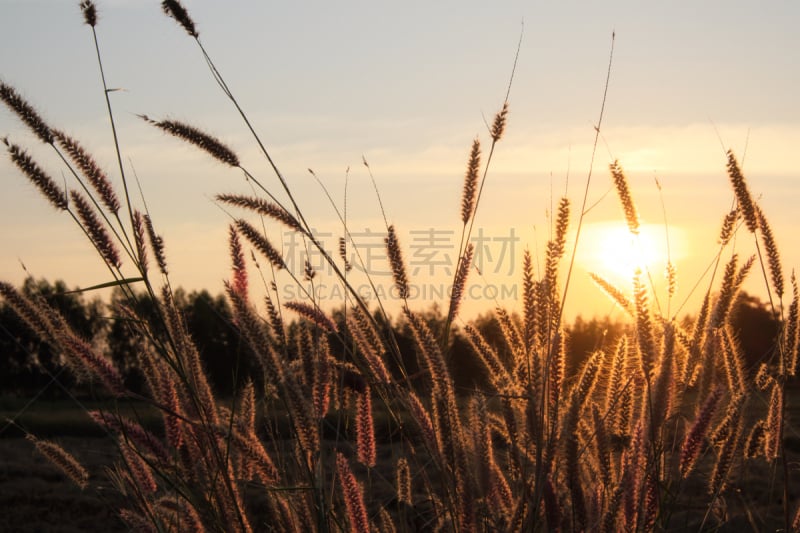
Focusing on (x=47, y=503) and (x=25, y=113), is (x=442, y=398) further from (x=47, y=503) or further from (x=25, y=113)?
(x=47, y=503)

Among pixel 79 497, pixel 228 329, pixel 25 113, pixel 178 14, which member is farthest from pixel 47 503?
pixel 178 14

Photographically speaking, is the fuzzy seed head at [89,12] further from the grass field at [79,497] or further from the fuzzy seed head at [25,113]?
the grass field at [79,497]

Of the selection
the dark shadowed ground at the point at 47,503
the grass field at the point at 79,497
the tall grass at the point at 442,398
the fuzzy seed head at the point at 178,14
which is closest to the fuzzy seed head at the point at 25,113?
the tall grass at the point at 442,398

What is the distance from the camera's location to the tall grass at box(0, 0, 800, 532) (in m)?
2.31

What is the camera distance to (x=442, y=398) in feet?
7.95

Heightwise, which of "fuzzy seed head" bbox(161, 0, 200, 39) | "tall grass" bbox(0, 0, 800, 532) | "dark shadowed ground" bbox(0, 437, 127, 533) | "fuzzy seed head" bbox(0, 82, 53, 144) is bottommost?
"dark shadowed ground" bbox(0, 437, 127, 533)

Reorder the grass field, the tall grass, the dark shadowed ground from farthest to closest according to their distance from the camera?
the dark shadowed ground, the grass field, the tall grass

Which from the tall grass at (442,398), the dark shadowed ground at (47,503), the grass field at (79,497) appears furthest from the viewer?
the dark shadowed ground at (47,503)

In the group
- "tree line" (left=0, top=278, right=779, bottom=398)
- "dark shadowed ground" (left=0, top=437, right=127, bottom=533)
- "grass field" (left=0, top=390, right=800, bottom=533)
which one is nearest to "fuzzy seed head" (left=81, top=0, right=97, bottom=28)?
"tree line" (left=0, top=278, right=779, bottom=398)

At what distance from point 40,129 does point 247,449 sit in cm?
114

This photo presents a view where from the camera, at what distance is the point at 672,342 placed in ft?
7.51

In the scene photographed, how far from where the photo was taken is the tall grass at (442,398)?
7.59ft

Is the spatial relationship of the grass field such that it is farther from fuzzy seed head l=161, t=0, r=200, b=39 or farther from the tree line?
fuzzy seed head l=161, t=0, r=200, b=39

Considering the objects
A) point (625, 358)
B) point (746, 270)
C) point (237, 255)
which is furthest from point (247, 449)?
point (746, 270)
